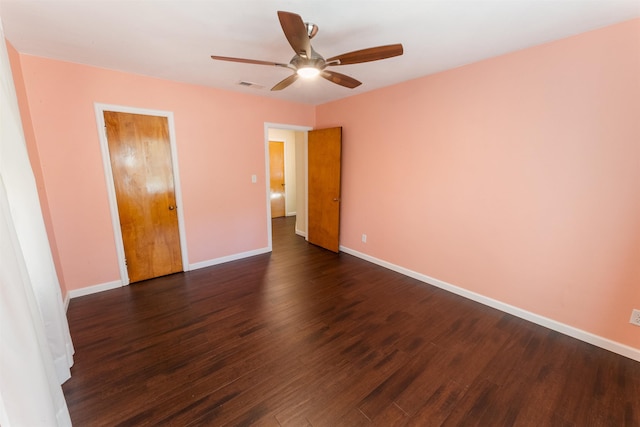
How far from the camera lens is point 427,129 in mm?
2973

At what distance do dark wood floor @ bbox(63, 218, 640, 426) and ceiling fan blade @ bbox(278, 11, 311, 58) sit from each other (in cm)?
224

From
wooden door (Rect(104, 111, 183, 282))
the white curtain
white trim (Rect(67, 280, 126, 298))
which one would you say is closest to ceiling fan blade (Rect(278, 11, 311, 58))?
the white curtain

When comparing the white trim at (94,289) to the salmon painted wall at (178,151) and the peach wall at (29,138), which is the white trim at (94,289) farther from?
the peach wall at (29,138)

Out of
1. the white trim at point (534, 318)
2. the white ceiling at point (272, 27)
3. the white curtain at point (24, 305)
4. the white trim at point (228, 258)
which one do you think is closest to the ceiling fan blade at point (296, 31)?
the white ceiling at point (272, 27)

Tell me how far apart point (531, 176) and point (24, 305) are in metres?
3.55

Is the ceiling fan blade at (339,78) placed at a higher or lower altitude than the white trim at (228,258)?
higher

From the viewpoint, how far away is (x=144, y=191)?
311 centimetres

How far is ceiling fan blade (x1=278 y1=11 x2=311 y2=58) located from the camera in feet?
4.33

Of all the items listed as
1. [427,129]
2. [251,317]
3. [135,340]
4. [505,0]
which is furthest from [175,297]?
[505,0]

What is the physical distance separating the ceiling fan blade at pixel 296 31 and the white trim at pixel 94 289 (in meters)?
3.31

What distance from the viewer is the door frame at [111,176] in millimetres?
2756

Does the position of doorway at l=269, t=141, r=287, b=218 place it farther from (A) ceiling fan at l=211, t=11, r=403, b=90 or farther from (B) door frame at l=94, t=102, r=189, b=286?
(A) ceiling fan at l=211, t=11, r=403, b=90

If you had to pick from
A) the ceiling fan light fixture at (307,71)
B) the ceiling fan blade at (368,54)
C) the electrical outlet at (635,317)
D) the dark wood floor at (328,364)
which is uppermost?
the ceiling fan blade at (368,54)

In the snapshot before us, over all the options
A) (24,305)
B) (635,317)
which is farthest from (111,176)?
(635,317)
